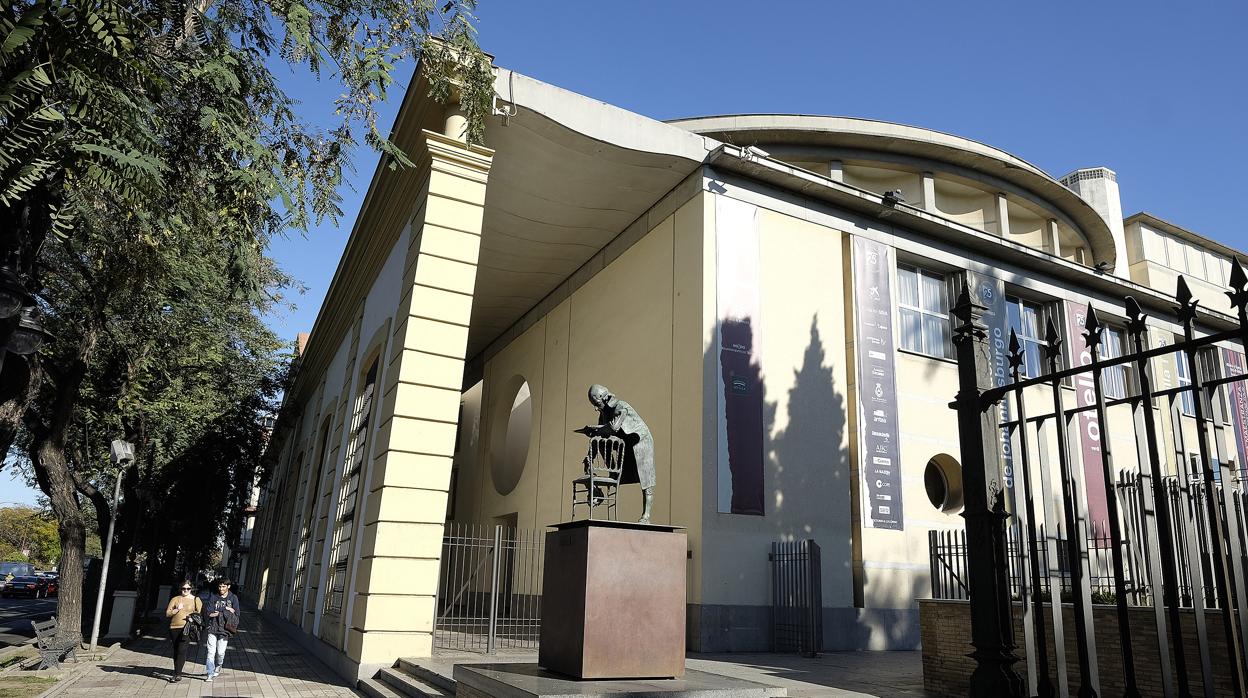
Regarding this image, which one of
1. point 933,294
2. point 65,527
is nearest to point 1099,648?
point 933,294

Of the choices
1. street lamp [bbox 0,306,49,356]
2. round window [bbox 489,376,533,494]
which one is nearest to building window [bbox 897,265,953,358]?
round window [bbox 489,376,533,494]

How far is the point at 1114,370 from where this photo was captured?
20.8 m

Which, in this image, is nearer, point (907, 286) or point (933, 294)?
point (907, 286)

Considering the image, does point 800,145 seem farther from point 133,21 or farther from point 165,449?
point 165,449

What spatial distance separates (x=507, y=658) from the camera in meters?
10.1

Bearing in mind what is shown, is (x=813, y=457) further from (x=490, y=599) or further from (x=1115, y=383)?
(x=1115, y=383)

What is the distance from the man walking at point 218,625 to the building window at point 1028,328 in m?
16.7

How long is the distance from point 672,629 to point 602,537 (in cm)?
100

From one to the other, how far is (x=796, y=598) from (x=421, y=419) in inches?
265

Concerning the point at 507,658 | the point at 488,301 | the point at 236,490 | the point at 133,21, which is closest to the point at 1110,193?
the point at 488,301

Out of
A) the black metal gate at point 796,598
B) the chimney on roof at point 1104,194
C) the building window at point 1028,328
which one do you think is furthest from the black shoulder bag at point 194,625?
the chimney on roof at point 1104,194

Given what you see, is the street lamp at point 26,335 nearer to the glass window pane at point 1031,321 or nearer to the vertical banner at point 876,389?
the vertical banner at point 876,389

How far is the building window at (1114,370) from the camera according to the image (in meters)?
20.4

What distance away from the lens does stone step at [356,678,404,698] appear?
8.61 metres
